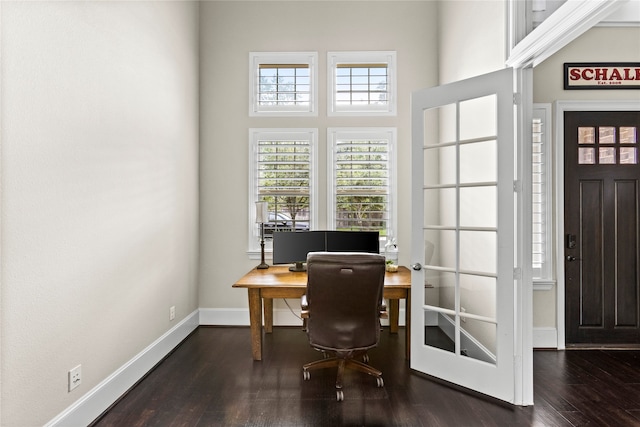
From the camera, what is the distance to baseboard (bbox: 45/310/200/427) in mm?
2158

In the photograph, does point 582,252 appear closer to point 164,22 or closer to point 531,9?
point 531,9

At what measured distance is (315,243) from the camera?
3.83 meters

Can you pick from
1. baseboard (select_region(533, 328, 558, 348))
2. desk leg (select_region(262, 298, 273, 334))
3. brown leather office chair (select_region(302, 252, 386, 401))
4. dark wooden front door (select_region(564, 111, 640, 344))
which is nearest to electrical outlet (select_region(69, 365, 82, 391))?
brown leather office chair (select_region(302, 252, 386, 401))

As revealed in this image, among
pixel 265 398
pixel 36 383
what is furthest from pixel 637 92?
pixel 36 383

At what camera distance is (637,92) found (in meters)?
3.57

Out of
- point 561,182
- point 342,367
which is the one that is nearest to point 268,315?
point 342,367

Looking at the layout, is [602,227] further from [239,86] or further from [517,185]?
[239,86]

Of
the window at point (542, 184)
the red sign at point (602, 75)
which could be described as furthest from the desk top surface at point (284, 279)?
the red sign at point (602, 75)

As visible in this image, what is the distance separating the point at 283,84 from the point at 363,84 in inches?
38.2

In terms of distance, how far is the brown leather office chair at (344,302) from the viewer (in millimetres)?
2607

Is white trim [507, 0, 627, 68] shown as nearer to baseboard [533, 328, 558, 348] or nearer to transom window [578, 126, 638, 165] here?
transom window [578, 126, 638, 165]

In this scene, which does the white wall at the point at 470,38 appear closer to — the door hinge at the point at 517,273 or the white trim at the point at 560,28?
the white trim at the point at 560,28

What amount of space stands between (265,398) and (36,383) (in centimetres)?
140

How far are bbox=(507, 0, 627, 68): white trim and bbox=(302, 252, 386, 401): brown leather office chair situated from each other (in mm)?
1725
